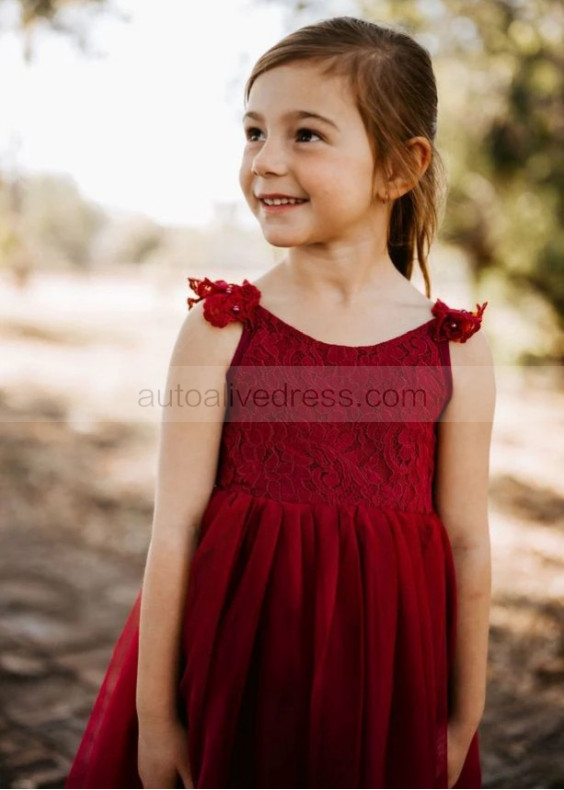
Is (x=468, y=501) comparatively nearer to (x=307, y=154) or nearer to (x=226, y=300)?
(x=226, y=300)

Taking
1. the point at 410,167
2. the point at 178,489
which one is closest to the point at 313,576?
the point at 178,489

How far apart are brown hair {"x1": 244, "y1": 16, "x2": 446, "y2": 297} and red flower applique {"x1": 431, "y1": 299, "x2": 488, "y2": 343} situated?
26cm

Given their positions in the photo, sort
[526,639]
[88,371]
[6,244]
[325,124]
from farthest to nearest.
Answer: [88,371]
[6,244]
[526,639]
[325,124]

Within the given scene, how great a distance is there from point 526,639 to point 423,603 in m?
2.25

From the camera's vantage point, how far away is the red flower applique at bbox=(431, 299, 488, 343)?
1468 mm

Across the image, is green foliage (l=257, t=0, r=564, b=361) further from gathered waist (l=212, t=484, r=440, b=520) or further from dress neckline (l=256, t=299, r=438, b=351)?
gathered waist (l=212, t=484, r=440, b=520)

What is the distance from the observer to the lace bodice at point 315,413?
1398mm

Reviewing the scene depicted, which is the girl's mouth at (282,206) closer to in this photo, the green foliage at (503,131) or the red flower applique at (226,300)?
the red flower applique at (226,300)

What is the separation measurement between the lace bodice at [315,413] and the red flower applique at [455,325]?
0.15 ft

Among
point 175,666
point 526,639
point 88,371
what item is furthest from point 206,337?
point 88,371

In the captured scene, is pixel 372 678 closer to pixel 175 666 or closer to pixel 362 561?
pixel 362 561

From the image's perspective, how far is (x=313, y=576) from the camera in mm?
1385

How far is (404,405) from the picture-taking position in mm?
1438

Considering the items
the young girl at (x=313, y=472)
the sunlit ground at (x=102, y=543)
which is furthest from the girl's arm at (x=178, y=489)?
the sunlit ground at (x=102, y=543)
